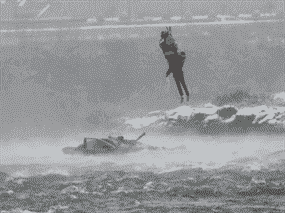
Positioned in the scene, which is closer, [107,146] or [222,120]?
[107,146]

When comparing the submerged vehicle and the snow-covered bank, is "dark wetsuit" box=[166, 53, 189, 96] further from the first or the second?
the snow-covered bank

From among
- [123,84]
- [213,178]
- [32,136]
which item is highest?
[123,84]

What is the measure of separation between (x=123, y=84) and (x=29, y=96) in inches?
748

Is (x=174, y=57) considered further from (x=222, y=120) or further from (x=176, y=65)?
(x=222, y=120)

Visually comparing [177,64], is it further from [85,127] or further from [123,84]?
[123,84]

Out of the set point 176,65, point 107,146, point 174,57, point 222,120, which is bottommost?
point 176,65

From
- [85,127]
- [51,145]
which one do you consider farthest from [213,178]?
[85,127]

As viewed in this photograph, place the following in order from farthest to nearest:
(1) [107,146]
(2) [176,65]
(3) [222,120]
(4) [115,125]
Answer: (4) [115,125], (3) [222,120], (1) [107,146], (2) [176,65]

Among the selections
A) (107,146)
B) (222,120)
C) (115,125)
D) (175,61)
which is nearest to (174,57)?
(175,61)

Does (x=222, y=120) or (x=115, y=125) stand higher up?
(x=115, y=125)

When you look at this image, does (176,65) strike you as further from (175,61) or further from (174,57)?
(174,57)

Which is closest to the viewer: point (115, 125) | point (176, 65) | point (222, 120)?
point (176, 65)

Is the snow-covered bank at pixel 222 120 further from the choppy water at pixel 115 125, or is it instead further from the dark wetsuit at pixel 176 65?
the dark wetsuit at pixel 176 65

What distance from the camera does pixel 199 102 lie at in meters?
174
